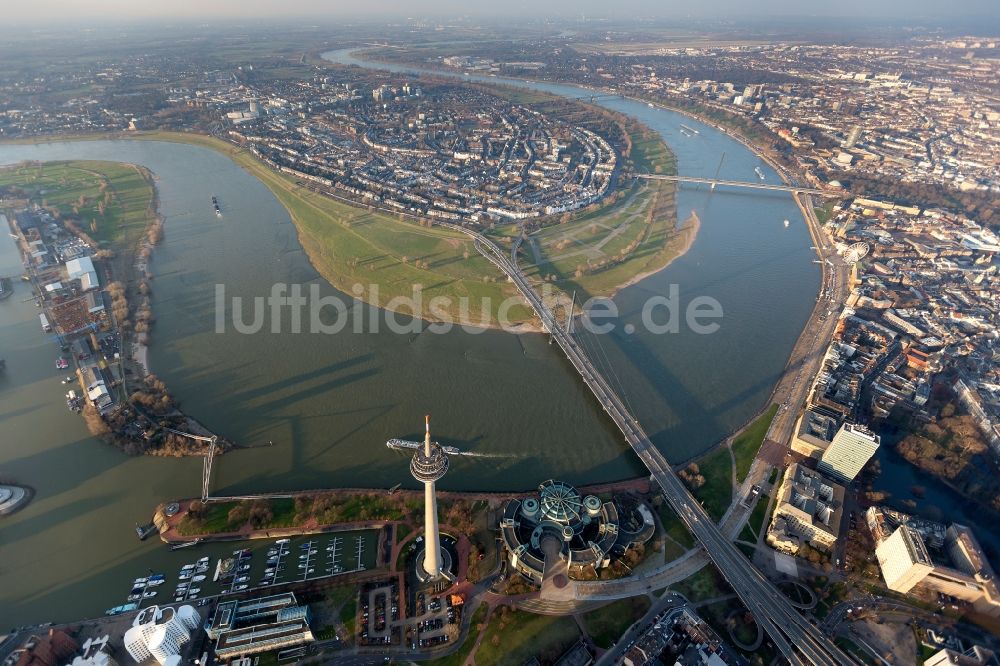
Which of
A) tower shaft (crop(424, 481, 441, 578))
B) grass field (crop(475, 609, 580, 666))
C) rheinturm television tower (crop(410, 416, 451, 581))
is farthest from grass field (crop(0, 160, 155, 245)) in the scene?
grass field (crop(475, 609, 580, 666))

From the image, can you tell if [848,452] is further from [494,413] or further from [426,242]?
[426,242]

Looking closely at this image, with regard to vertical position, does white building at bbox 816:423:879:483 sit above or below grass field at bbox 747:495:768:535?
above

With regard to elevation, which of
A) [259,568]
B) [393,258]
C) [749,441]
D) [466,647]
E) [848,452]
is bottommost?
[466,647]

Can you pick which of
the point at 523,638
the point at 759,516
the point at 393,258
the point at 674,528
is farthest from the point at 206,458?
the point at 759,516

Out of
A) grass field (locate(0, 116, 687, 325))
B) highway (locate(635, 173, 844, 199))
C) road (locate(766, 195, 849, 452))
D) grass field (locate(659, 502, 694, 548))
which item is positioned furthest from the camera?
highway (locate(635, 173, 844, 199))

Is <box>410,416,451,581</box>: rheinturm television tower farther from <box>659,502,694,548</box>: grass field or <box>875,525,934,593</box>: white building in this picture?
<box>875,525,934,593</box>: white building

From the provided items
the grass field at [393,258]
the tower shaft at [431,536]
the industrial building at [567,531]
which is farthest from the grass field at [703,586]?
the grass field at [393,258]
